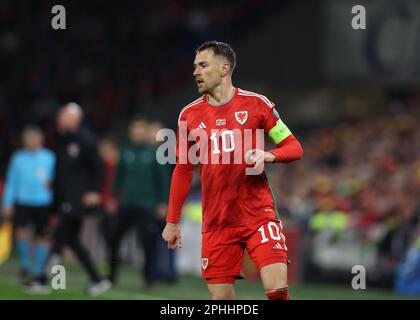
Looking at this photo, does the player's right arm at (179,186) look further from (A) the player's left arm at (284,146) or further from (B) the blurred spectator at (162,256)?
(B) the blurred spectator at (162,256)

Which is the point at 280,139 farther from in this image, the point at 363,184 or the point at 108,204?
the point at 363,184

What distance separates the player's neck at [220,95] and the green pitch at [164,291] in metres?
4.80

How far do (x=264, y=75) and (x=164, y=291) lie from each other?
1676cm

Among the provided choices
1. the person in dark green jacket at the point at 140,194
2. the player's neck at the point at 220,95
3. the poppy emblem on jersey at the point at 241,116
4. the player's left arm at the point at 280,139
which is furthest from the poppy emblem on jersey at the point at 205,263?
the person in dark green jacket at the point at 140,194

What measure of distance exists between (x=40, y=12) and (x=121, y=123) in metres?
4.18

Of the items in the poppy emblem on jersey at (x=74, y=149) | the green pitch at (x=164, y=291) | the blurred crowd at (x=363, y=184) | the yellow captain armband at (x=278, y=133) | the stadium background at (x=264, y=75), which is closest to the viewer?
the yellow captain armband at (x=278, y=133)

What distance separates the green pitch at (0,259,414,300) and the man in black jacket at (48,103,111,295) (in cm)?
57

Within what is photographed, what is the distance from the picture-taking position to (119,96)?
99.6 ft

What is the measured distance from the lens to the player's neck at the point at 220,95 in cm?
788

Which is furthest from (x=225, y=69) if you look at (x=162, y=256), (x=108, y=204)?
(x=108, y=204)

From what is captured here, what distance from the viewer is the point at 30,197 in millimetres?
14234

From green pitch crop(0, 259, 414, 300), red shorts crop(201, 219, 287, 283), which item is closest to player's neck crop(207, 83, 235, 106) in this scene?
red shorts crop(201, 219, 287, 283)

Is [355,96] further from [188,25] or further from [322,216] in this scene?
[322,216]
